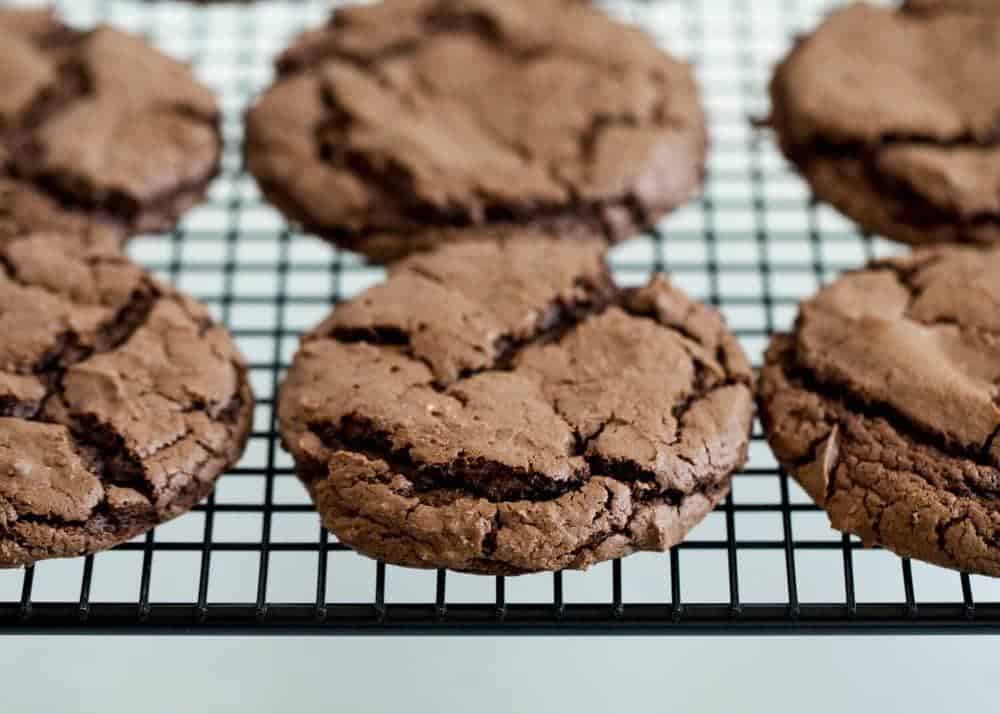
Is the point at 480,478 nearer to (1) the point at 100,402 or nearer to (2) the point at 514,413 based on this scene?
(2) the point at 514,413

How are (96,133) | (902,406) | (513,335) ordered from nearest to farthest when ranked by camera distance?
1. (902,406)
2. (513,335)
3. (96,133)

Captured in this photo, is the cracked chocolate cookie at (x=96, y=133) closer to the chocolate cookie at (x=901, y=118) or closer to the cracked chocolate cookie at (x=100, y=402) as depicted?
the cracked chocolate cookie at (x=100, y=402)

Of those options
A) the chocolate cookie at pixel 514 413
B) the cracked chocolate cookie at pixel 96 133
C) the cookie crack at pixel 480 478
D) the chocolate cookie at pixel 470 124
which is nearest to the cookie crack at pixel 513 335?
the chocolate cookie at pixel 514 413

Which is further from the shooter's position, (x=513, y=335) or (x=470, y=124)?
(x=470, y=124)

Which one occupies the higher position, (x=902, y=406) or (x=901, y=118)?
(x=901, y=118)

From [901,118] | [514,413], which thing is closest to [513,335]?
[514,413]

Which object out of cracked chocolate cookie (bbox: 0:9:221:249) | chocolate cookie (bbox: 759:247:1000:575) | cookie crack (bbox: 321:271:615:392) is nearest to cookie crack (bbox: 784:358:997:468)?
chocolate cookie (bbox: 759:247:1000:575)

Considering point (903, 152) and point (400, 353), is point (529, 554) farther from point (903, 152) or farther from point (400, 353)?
point (903, 152)
